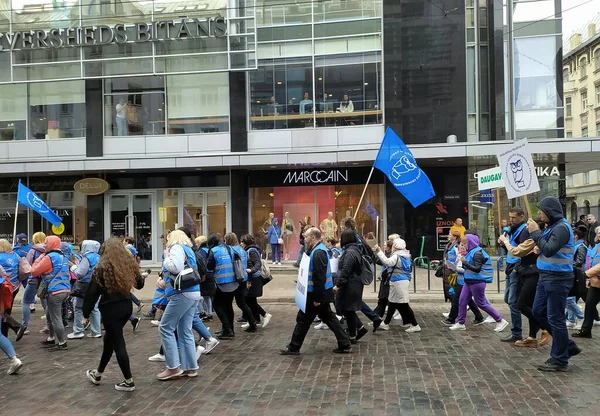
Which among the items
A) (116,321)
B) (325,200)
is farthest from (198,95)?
(116,321)

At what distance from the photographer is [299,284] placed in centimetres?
731

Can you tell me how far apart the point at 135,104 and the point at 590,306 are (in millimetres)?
19083

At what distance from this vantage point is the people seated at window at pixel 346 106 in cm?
2097

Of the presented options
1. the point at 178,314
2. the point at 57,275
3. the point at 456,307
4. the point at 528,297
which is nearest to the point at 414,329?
the point at 456,307

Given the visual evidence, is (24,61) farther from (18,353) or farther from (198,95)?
(18,353)

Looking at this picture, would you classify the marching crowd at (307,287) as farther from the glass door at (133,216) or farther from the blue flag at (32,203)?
the glass door at (133,216)

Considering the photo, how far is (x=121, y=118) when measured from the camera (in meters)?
22.2

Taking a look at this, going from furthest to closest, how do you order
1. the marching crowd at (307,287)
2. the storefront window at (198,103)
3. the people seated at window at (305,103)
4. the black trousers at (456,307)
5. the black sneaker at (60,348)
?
the storefront window at (198,103) → the people seated at window at (305,103) → the black trousers at (456,307) → the black sneaker at (60,348) → the marching crowd at (307,287)

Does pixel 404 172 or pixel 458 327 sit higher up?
pixel 404 172

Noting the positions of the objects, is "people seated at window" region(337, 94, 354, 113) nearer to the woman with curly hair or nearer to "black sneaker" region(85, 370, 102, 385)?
the woman with curly hair

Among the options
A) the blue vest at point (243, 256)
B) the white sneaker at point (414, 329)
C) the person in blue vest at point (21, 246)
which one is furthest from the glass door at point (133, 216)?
the white sneaker at point (414, 329)

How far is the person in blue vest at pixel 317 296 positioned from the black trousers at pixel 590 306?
3.65 m

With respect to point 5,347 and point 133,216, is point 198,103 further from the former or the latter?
point 5,347

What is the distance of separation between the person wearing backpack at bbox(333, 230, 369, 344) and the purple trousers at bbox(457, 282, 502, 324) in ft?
6.73
